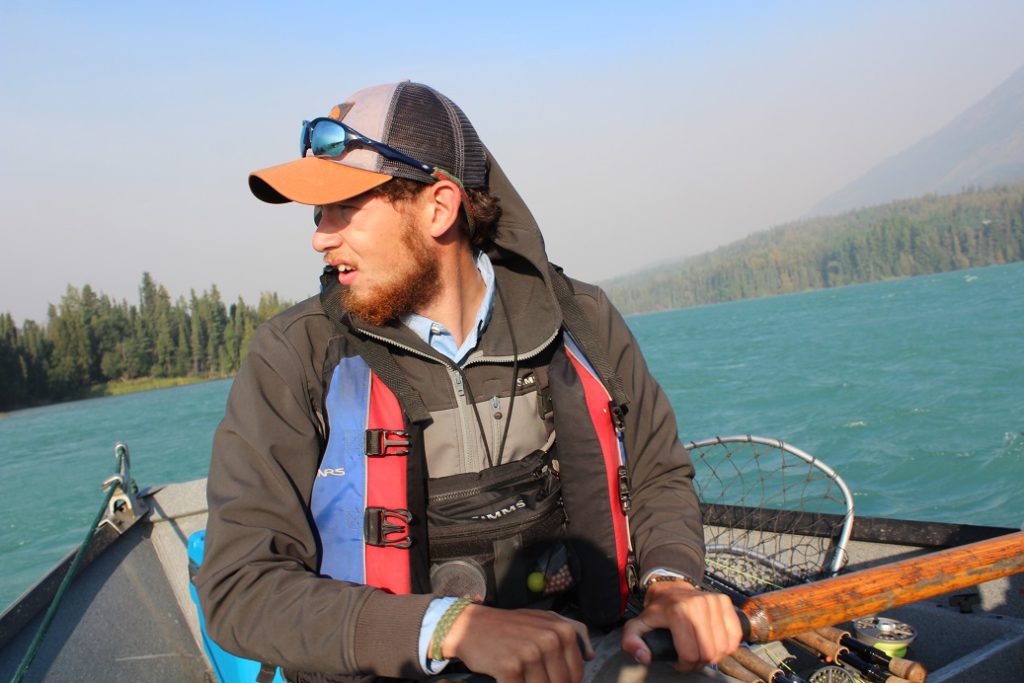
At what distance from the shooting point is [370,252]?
241 cm

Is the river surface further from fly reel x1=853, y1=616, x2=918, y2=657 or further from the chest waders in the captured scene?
the chest waders

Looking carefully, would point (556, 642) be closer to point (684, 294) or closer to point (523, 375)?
point (523, 375)

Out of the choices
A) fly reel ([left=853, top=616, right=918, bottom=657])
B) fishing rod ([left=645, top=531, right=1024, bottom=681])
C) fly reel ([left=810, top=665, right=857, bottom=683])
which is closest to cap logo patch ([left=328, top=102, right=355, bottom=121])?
fishing rod ([left=645, top=531, right=1024, bottom=681])

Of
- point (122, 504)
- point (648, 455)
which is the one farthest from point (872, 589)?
point (122, 504)

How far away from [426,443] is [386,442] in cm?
16

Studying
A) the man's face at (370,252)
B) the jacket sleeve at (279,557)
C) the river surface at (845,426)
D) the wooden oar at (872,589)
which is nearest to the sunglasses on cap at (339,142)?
the man's face at (370,252)

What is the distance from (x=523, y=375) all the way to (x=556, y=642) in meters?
1.05

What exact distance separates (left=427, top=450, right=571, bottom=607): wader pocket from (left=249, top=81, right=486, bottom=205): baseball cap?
0.90 m

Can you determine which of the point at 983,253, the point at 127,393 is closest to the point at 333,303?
the point at 127,393

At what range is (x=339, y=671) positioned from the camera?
1.83 meters

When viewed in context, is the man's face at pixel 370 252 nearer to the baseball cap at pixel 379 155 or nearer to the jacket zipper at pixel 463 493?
the baseball cap at pixel 379 155

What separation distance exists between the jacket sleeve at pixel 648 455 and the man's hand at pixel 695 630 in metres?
0.49

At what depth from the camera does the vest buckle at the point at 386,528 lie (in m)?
2.16

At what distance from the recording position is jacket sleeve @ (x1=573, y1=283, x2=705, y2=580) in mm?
2449
